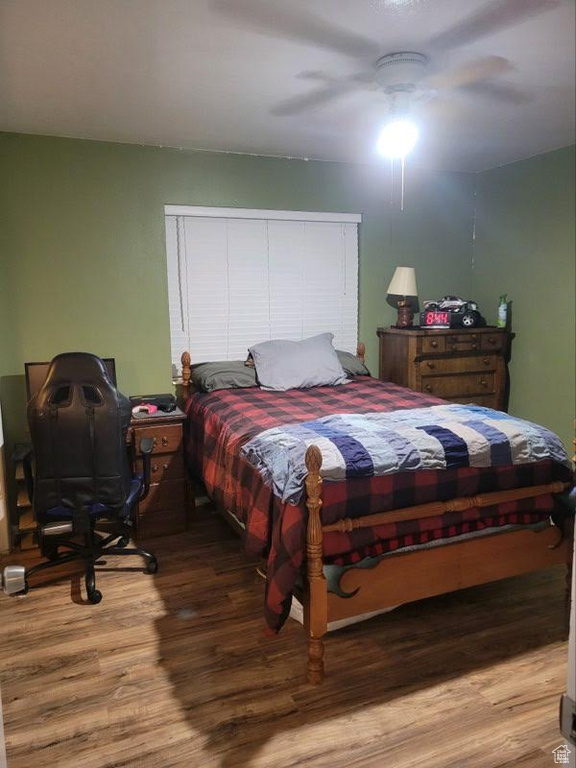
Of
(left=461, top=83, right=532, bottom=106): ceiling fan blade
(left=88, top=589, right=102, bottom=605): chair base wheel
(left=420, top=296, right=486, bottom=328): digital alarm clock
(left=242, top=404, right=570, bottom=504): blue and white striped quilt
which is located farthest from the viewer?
(left=420, top=296, right=486, bottom=328): digital alarm clock

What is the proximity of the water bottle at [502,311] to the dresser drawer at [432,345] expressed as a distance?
1.54 metres

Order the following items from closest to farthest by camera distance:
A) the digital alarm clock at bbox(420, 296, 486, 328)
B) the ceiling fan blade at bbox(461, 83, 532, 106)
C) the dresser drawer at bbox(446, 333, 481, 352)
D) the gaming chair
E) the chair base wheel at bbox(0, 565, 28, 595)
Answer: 1. the chair base wheel at bbox(0, 565, 28, 595)
2. the ceiling fan blade at bbox(461, 83, 532, 106)
3. the gaming chair
4. the digital alarm clock at bbox(420, 296, 486, 328)
5. the dresser drawer at bbox(446, 333, 481, 352)

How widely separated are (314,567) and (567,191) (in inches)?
58.4

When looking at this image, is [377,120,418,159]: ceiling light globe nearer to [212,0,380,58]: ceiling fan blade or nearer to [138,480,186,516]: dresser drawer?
[212,0,380,58]: ceiling fan blade

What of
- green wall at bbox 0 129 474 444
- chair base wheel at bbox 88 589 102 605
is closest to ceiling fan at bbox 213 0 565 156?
green wall at bbox 0 129 474 444

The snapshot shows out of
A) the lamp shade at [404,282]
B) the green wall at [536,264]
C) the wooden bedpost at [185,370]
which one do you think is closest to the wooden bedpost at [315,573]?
the green wall at [536,264]

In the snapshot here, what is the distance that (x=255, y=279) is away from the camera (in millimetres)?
3730

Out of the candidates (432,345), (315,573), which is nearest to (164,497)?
(315,573)

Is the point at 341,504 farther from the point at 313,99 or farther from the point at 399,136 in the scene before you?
the point at 313,99

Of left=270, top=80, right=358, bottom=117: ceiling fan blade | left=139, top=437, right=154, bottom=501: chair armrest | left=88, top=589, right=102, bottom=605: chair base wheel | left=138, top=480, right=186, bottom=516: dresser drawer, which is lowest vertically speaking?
left=88, top=589, right=102, bottom=605: chair base wheel

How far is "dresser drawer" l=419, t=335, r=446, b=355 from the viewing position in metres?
3.72

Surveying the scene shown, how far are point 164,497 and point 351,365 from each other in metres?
1.48

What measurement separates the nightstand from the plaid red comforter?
357 millimetres

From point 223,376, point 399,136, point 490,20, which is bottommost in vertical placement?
point 223,376
